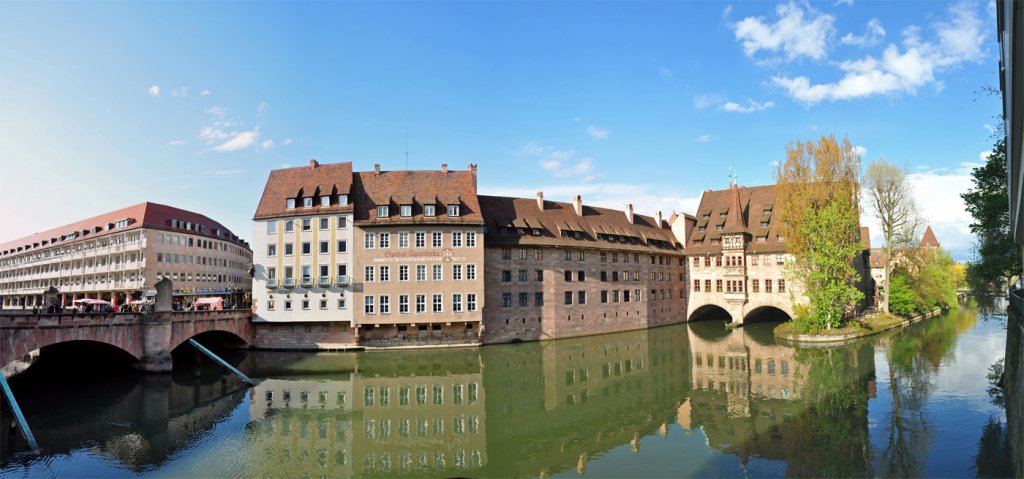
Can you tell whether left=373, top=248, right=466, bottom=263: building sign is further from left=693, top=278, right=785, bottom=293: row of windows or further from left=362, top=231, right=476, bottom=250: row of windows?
left=693, top=278, right=785, bottom=293: row of windows

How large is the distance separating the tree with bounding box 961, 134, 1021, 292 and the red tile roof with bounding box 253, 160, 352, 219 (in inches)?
1817

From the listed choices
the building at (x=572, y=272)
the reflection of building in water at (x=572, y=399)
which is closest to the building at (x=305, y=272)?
the building at (x=572, y=272)

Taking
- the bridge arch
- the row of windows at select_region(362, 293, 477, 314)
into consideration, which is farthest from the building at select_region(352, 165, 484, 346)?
the bridge arch

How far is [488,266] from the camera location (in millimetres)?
46719

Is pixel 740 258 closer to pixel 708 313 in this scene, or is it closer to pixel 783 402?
pixel 708 313

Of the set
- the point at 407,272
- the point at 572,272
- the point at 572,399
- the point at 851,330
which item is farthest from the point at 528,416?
the point at 851,330

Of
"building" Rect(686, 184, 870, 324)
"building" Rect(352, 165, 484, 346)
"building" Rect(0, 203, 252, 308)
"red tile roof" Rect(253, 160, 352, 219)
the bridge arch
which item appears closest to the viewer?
"building" Rect(352, 165, 484, 346)

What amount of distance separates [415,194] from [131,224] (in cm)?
4672

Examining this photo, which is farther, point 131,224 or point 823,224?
point 131,224

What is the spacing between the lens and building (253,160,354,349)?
1705 inches

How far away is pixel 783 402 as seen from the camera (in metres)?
25.7

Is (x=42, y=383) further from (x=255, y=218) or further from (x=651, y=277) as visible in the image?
(x=651, y=277)

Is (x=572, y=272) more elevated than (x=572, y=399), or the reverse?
(x=572, y=272)

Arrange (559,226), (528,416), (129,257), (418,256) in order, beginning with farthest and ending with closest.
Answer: (129,257), (559,226), (418,256), (528,416)
